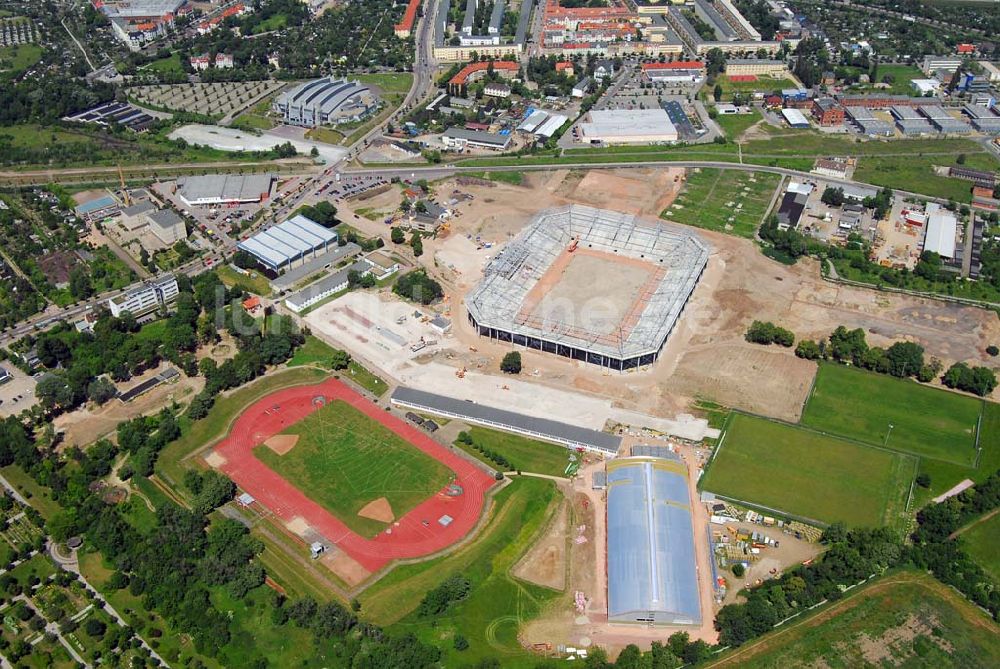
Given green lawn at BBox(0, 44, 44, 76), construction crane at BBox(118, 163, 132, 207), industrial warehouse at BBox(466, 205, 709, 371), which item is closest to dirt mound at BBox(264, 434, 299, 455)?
industrial warehouse at BBox(466, 205, 709, 371)

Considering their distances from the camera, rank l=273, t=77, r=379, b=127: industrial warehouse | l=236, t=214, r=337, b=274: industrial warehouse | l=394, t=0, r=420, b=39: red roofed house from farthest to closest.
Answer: l=394, t=0, r=420, b=39: red roofed house
l=273, t=77, r=379, b=127: industrial warehouse
l=236, t=214, r=337, b=274: industrial warehouse

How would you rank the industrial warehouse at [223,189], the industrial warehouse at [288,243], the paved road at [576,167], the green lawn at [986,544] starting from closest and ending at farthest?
the green lawn at [986,544] < the industrial warehouse at [288,243] < the industrial warehouse at [223,189] < the paved road at [576,167]

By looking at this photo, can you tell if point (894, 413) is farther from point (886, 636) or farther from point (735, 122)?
point (735, 122)

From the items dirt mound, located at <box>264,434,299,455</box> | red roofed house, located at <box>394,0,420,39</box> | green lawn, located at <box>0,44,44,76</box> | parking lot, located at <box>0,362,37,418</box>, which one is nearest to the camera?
dirt mound, located at <box>264,434,299,455</box>

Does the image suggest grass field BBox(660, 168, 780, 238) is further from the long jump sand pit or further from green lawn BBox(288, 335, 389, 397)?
green lawn BBox(288, 335, 389, 397)

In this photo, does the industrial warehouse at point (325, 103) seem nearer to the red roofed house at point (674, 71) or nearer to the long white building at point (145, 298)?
the long white building at point (145, 298)

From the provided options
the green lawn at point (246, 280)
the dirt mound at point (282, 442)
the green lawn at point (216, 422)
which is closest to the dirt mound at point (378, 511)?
the dirt mound at point (282, 442)
